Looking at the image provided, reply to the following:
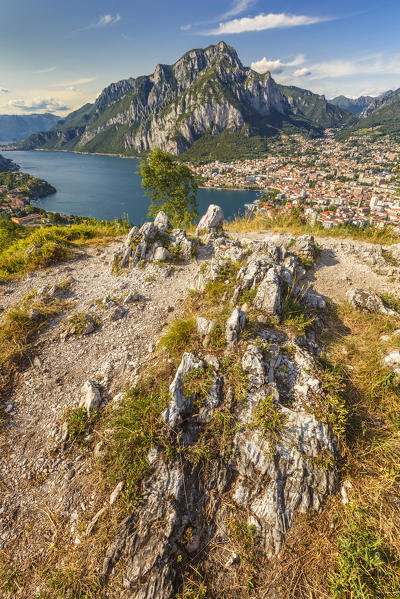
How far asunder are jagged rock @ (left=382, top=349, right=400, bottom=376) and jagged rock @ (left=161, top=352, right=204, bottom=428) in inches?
158

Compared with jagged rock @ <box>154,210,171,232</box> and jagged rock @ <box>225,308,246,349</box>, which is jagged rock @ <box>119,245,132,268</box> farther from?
jagged rock @ <box>225,308,246,349</box>

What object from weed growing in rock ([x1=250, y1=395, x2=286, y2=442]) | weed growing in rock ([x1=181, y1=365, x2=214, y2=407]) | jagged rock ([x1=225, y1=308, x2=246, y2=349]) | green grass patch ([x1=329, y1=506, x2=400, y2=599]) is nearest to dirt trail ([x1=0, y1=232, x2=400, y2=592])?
weed growing in rock ([x1=181, y1=365, x2=214, y2=407])

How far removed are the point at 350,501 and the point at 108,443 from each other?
13.0 feet

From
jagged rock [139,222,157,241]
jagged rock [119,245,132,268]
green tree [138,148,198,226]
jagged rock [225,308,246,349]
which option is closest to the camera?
jagged rock [225,308,246,349]

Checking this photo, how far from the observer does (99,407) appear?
4734mm

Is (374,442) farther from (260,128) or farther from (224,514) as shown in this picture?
(260,128)

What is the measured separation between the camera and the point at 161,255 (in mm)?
9617

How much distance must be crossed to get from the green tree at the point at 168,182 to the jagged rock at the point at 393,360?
43.8 feet

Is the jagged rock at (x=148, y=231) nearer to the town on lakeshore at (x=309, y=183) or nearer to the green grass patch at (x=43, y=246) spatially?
the green grass patch at (x=43, y=246)

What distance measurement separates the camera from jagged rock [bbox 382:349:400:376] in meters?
4.99

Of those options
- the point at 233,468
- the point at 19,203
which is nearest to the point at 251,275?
the point at 233,468

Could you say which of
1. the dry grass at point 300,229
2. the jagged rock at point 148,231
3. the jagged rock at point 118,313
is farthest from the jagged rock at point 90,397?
the dry grass at point 300,229

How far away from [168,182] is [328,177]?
10882cm

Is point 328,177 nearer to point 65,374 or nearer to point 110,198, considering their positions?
point 110,198
